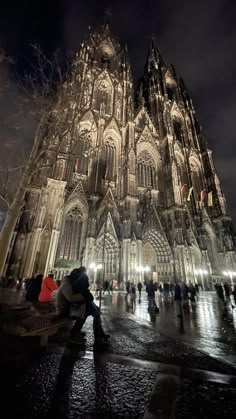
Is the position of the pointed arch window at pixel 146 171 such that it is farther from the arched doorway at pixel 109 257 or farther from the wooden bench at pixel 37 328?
the wooden bench at pixel 37 328

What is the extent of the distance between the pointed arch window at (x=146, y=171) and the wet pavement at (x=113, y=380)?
854 inches

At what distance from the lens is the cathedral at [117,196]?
1419cm

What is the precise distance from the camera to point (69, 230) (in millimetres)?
16891

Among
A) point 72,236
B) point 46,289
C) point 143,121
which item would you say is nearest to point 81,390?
point 46,289

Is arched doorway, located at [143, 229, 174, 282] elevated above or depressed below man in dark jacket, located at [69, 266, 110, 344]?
above

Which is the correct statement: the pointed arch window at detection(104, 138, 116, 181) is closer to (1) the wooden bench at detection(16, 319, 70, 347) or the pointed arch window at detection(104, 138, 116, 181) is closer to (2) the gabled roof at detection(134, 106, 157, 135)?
(2) the gabled roof at detection(134, 106, 157, 135)

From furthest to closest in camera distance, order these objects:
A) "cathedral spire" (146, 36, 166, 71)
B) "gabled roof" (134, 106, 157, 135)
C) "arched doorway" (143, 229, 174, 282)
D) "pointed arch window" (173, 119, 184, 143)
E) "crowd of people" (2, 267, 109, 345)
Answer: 1. "cathedral spire" (146, 36, 166, 71)
2. "pointed arch window" (173, 119, 184, 143)
3. "gabled roof" (134, 106, 157, 135)
4. "arched doorway" (143, 229, 174, 282)
5. "crowd of people" (2, 267, 109, 345)

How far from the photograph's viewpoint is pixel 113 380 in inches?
70.8

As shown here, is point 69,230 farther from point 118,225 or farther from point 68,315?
point 68,315

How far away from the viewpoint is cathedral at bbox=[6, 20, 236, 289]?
1419 cm

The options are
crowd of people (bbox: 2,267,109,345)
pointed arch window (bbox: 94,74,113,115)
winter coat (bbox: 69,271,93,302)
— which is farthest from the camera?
pointed arch window (bbox: 94,74,113,115)

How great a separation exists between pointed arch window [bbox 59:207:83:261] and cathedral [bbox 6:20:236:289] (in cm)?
9

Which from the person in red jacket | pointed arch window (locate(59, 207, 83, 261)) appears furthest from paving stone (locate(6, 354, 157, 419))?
pointed arch window (locate(59, 207, 83, 261))

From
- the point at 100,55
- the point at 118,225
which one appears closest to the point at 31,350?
the point at 118,225
